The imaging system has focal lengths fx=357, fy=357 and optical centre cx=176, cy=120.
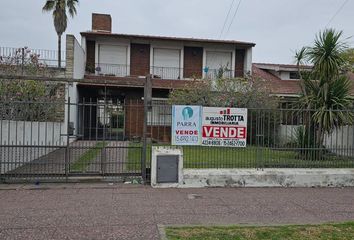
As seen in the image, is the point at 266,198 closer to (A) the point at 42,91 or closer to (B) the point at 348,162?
(B) the point at 348,162

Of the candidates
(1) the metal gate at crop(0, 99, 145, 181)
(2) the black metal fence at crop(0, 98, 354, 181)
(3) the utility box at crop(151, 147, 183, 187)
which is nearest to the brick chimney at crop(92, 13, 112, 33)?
(1) the metal gate at crop(0, 99, 145, 181)

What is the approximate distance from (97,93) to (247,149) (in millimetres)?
15724

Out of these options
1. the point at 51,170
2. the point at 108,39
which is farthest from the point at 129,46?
the point at 51,170

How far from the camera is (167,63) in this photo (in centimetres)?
2494

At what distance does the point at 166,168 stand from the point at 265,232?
12.9 ft

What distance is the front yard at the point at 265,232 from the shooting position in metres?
5.19

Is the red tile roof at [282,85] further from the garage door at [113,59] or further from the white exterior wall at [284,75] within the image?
the garage door at [113,59]

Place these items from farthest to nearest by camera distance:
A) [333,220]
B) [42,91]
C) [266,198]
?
[42,91]
[266,198]
[333,220]

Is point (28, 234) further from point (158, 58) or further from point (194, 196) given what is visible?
point (158, 58)

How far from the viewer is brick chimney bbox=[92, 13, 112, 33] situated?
85.6ft

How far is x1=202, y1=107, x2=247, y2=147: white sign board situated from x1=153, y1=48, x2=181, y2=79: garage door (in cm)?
1534

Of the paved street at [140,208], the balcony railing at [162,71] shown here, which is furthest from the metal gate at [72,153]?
the balcony railing at [162,71]

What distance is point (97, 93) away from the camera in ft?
76.7

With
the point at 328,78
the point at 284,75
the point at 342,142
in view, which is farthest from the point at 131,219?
the point at 284,75
